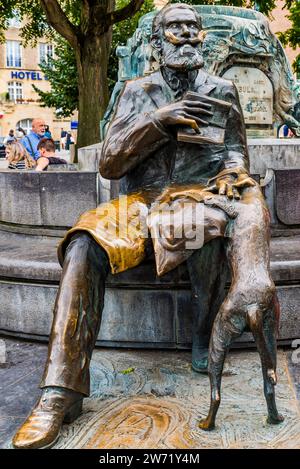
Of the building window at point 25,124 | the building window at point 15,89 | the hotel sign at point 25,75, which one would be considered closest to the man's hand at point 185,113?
the building window at point 25,124

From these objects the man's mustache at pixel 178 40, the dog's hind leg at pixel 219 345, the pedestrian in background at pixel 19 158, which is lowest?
the dog's hind leg at pixel 219 345

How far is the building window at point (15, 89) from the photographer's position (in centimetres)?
6094

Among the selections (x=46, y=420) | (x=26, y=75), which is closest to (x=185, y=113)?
(x=46, y=420)

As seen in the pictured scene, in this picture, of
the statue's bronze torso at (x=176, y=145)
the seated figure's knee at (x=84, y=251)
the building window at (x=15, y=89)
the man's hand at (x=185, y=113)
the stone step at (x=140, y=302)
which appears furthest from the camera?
the building window at (x=15, y=89)

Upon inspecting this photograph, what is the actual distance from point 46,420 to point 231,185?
1429mm

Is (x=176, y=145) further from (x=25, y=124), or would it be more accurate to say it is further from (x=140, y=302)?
(x=25, y=124)

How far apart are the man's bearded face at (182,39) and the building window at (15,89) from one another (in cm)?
6034

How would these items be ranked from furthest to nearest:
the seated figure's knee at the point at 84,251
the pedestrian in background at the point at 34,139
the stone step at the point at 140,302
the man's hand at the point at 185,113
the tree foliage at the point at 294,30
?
the tree foliage at the point at 294,30 < the pedestrian in background at the point at 34,139 < the stone step at the point at 140,302 < the man's hand at the point at 185,113 < the seated figure's knee at the point at 84,251

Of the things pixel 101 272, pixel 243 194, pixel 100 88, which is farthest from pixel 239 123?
pixel 100 88

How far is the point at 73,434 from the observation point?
108 inches

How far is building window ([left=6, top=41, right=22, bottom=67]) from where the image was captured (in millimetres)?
60747

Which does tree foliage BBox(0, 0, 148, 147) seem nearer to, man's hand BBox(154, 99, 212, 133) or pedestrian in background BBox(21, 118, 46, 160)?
pedestrian in background BBox(21, 118, 46, 160)

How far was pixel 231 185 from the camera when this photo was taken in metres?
3.01

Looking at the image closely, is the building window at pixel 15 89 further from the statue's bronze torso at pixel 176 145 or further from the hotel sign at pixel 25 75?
the statue's bronze torso at pixel 176 145
